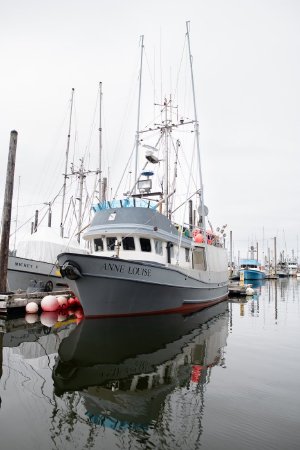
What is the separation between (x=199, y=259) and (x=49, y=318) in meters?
10.2

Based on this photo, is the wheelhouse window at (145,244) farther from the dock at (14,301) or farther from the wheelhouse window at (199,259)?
the dock at (14,301)

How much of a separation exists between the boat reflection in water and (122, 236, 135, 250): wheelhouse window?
382 centimetres

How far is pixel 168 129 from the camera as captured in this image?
20.5m

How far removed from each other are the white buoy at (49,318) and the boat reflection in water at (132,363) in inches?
53.9

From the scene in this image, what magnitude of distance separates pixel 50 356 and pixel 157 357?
114 inches

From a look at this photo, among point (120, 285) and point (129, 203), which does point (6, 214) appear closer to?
point (129, 203)

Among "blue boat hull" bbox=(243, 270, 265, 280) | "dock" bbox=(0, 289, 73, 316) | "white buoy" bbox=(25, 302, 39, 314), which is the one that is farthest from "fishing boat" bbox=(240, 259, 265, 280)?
"white buoy" bbox=(25, 302, 39, 314)

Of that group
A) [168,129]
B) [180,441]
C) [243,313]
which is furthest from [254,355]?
[168,129]

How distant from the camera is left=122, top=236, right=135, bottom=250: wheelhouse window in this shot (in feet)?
52.3

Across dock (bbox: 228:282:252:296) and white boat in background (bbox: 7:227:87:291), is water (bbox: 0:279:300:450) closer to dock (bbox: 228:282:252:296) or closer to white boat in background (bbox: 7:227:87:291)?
white boat in background (bbox: 7:227:87:291)

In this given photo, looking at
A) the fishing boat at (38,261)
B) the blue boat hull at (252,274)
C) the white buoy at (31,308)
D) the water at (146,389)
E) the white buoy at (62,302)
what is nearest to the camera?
the water at (146,389)

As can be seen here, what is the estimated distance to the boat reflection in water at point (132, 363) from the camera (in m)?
5.46

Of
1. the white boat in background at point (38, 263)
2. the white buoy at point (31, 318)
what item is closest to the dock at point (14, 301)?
the white buoy at point (31, 318)

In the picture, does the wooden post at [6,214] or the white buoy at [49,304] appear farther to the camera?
the white buoy at [49,304]
